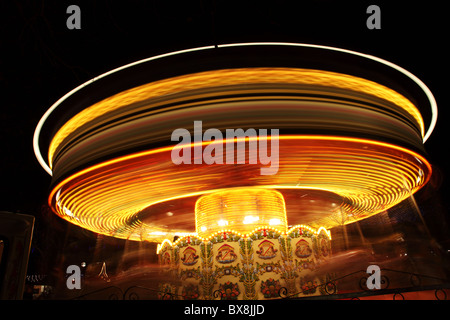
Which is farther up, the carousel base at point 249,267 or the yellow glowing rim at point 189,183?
the yellow glowing rim at point 189,183

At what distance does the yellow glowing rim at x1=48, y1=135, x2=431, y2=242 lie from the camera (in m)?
4.35

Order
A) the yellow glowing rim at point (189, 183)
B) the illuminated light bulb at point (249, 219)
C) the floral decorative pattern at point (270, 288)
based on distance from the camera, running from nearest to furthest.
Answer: the yellow glowing rim at point (189, 183) → the floral decorative pattern at point (270, 288) → the illuminated light bulb at point (249, 219)

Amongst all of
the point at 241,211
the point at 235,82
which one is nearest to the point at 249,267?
the point at 241,211

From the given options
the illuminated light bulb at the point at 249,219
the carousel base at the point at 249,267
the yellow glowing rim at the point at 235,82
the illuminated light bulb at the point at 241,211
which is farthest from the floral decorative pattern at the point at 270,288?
the yellow glowing rim at the point at 235,82

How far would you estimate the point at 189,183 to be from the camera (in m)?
5.36

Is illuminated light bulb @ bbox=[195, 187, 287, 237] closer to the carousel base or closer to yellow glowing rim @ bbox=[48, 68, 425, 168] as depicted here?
the carousel base

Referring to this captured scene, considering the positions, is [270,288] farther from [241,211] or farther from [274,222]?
[241,211]

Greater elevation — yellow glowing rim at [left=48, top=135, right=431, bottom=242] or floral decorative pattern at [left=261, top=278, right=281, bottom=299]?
yellow glowing rim at [left=48, top=135, right=431, bottom=242]

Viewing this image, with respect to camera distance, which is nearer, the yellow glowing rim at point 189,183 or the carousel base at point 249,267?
the yellow glowing rim at point 189,183

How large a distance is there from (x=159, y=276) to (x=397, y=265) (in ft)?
23.4

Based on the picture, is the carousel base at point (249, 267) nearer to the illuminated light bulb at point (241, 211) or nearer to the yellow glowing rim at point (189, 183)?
the illuminated light bulb at point (241, 211)

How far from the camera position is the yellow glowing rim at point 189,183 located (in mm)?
4352

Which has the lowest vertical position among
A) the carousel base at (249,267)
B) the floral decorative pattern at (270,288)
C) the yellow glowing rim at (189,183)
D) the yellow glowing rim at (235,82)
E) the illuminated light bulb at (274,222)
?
the floral decorative pattern at (270,288)

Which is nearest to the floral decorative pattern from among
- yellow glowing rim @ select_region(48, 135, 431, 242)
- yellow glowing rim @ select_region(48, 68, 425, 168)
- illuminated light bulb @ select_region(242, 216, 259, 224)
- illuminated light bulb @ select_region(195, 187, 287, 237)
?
illuminated light bulb @ select_region(195, 187, 287, 237)
